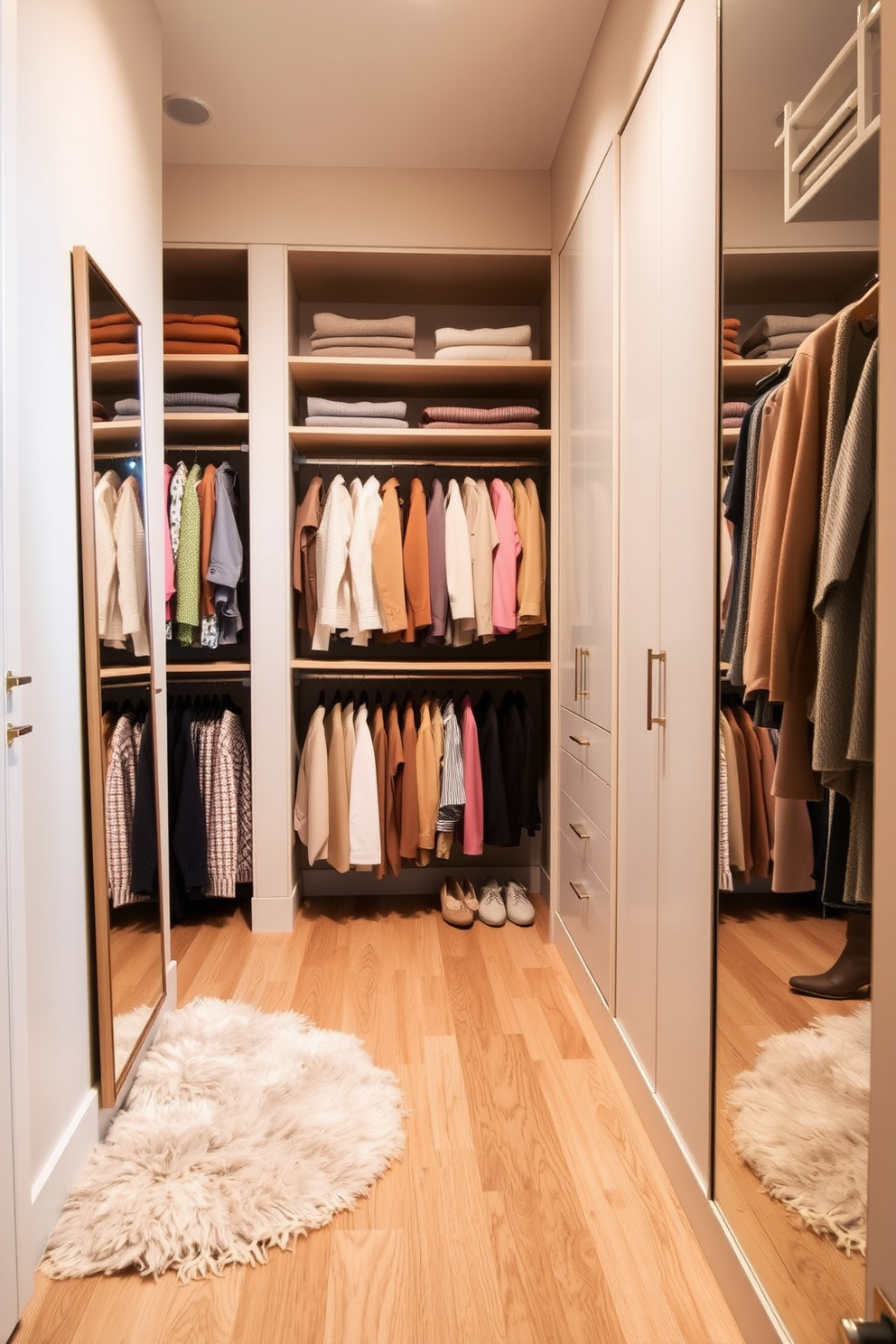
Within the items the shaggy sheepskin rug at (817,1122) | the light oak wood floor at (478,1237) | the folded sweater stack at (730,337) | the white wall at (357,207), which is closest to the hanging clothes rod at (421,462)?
the white wall at (357,207)

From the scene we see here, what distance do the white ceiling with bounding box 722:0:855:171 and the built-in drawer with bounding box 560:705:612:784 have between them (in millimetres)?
1419

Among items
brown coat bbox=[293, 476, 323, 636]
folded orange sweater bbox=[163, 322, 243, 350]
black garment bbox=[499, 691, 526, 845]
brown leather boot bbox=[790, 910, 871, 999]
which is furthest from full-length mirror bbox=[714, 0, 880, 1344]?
folded orange sweater bbox=[163, 322, 243, 350]

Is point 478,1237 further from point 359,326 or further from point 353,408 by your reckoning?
point 359,326

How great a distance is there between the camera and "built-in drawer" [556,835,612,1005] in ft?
7.68

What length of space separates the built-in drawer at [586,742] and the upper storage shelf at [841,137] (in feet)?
4.78

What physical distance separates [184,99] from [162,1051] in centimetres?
289

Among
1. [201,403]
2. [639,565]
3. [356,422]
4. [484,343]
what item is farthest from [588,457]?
[201,403]

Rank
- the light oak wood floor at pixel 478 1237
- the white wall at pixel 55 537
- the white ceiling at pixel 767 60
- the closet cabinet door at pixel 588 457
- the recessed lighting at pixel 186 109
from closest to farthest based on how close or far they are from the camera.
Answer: the white ceiling at pixel 767 60
the light oak wood floor at pixel 478 1237
the white wall at pixel 55 537
the closet cabinet door at pixel 588 457
the recessed lighting at pixel 186 109

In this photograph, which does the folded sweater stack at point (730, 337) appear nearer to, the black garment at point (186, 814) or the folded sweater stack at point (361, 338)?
the folded sweater stack at point (361, 338)

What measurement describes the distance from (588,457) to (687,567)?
3.31 feet

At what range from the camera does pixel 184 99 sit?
2727 millimetres

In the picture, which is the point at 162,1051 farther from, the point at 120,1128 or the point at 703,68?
the point at 703,68

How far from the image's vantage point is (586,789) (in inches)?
104

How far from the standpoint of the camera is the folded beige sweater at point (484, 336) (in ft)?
10.7
